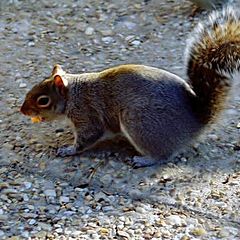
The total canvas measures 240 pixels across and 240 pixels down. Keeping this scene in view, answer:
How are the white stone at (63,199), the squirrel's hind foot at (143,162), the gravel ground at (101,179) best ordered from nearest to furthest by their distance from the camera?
the gravel ground at (101,179) → the white stone at (63,199) → the squirrel's hind foot at (143,162)

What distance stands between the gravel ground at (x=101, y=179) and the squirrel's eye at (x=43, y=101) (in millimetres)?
213

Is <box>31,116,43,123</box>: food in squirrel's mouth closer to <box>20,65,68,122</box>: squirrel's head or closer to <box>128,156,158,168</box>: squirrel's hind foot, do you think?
<box>20,65,68,122</box>: squirrel's head

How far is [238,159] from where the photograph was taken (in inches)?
117

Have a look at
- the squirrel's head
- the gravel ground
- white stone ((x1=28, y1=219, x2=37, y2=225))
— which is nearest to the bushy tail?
the gravel ground

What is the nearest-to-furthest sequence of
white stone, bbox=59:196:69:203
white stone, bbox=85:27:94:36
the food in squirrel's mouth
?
1. white stone, bbox=59:196:69:203
2. the food in squirrel's mouth
3. white stone, bbox=85:27:94:36

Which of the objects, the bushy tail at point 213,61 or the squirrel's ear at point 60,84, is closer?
the bushy tail at point 213,61

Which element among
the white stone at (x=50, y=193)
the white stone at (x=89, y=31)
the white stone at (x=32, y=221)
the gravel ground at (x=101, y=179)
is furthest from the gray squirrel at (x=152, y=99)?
the white stone at (x=89, y=31)

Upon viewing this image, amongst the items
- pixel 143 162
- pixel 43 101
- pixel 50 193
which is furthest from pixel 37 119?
pixel 143 162

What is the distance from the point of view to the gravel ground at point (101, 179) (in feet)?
8.53

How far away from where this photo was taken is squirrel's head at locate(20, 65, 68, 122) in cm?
294

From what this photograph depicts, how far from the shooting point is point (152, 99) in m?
2.80

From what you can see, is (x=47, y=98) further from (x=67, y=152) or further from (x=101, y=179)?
(x=101, y=179)

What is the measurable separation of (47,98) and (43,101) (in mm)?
22

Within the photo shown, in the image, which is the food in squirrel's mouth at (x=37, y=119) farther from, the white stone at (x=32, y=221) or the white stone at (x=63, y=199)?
the white stone at (x=32, y=221)
